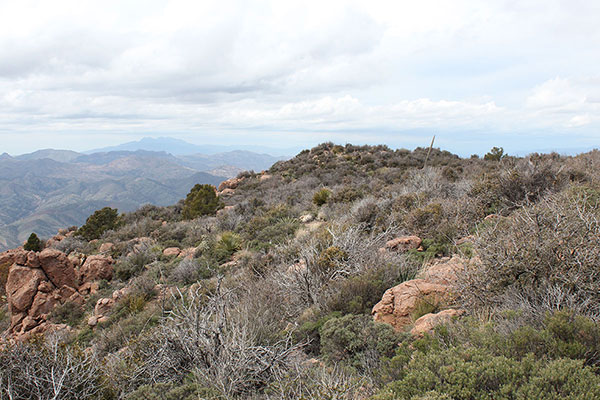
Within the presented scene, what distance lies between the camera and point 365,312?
4578mm

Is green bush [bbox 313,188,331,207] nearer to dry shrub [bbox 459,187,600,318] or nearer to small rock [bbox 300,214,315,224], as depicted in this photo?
small rock [bbox 300,214,315,224]

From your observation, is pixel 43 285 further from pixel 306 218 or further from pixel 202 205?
pixel 202 205

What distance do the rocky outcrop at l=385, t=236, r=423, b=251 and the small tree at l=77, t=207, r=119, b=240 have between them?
15101 mm

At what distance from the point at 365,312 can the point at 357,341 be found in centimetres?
100

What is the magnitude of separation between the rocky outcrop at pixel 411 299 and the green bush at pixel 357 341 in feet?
1.40

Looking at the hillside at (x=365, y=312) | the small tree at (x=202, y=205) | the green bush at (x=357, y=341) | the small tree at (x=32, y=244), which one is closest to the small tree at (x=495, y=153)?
the hillside at (x=365, y=312)

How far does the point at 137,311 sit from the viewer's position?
746cm

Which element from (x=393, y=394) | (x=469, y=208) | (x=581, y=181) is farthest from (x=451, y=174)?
(x=393, y=394)

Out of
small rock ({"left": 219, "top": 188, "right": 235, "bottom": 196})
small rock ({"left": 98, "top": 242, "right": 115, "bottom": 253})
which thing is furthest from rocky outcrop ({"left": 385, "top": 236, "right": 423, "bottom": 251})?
small rock ({"left": 219, "top": 188, "right": 235, "bottom": 196})

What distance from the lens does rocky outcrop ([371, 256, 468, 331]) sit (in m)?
4.20

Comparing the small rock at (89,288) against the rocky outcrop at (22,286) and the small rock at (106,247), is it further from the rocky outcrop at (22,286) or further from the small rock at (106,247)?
the small rock at (106,247)

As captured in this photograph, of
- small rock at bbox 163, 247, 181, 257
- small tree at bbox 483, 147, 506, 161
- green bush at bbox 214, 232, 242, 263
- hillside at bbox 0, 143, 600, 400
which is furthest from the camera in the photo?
small tree at bbox 483, 147, 506, 161

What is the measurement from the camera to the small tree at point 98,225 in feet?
53.9

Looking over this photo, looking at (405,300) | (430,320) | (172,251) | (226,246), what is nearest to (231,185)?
(172,251)
